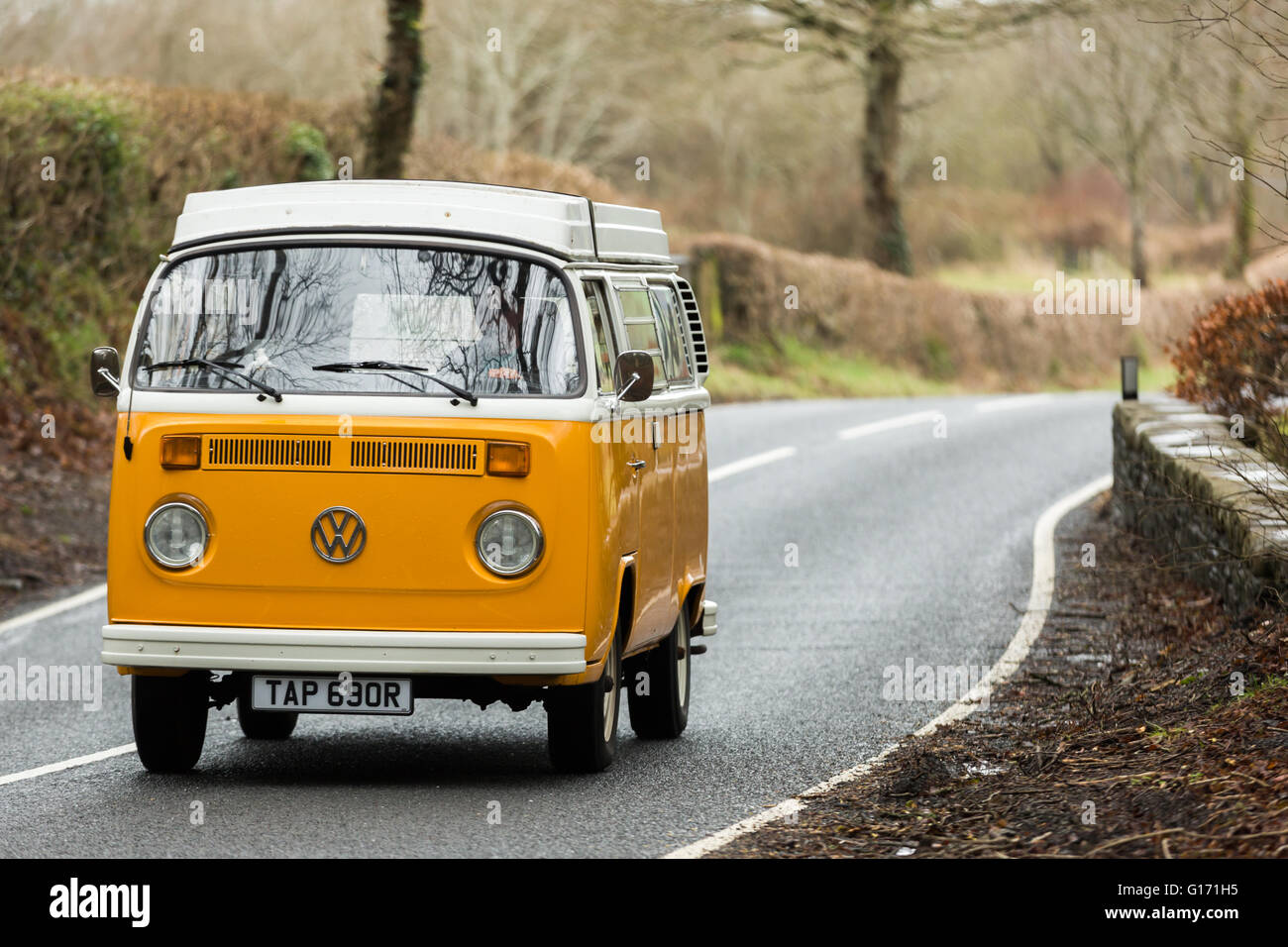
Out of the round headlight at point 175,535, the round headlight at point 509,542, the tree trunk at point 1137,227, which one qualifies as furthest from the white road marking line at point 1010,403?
the tree trunk at point 1137,227

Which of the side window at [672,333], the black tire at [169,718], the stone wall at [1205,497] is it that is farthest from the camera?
the side window at [672,333]

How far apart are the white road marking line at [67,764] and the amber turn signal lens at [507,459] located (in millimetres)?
2473

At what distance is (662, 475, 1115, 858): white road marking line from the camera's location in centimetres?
716

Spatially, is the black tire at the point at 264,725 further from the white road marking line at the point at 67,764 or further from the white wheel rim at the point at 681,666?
the white wheel rim at the point at 681,666

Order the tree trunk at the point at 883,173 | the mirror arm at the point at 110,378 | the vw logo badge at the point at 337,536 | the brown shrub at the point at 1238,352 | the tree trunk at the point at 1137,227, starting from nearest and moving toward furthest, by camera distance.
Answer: the vw logo badge at the point at 337,536 → the mirror arm at the point at 110,378 → the brown shrub at the point at 1238,352 → the tree trunk at the point at 883,173 → the tree trunk at the point at 1137,227

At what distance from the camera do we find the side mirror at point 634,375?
7969 millimetres

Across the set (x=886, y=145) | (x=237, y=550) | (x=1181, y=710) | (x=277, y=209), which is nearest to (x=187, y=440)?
Answer: (x=237, y=550)

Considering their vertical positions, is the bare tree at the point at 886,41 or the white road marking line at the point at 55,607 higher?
the bare tree at the point at 886,41

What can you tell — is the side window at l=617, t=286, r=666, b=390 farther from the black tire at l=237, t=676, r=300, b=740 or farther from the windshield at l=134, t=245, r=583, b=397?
the black tire at l=237, t=676, r=300, b=740

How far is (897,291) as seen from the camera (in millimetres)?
37094

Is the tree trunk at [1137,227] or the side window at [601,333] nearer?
the side window at [601,333]

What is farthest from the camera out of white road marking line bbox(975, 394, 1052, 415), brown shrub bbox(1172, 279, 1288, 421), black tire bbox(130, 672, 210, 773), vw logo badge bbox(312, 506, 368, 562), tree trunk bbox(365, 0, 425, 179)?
white road marking line bbox(975, 394, 1052, 415)

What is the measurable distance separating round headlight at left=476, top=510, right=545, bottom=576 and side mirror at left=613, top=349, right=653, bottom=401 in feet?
2.65

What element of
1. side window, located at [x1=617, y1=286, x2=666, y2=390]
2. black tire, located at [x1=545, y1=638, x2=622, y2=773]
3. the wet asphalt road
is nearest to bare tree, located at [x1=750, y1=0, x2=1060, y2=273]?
the wet asphalt road
